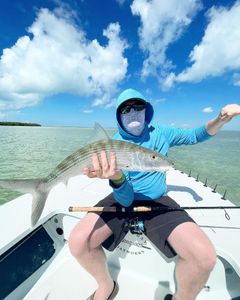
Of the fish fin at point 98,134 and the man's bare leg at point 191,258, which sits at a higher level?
the fish fin at point 98,134

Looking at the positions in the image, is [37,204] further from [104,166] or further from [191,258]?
[191,258]

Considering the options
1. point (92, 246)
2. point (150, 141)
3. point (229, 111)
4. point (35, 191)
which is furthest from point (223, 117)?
point (35, 191)

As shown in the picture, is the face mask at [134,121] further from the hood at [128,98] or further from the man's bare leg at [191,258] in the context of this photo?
the man's bare leg at [191,258]

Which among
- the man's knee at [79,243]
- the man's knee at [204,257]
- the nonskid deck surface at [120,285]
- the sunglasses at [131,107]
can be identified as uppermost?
the sunglasses at [131,107]

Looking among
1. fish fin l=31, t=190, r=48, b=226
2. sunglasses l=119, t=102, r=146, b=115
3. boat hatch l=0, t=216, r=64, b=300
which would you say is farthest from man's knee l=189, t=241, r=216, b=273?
boat hatch l=0, t=216, r=64, b=300

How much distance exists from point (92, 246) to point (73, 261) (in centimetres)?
133

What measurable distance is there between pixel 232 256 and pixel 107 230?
52.7 inches

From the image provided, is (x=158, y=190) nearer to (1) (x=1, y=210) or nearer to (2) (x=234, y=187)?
(1) (x=1, y=210)

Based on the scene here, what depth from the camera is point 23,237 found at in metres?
2.83

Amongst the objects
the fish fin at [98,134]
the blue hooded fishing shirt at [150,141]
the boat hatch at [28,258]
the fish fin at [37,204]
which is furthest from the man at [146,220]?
the boat hatch at [28,258]

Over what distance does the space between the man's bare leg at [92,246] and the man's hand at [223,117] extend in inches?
75.6

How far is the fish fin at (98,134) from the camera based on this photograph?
7.86 ft

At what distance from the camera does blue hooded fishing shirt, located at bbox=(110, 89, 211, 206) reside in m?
2.76

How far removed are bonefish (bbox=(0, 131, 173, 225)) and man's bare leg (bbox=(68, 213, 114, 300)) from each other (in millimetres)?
469
